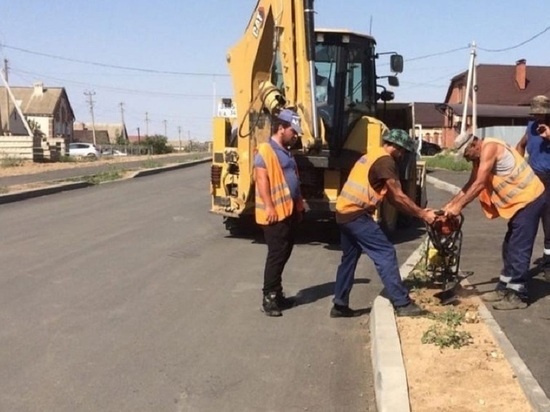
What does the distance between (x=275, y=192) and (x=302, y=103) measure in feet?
10.4

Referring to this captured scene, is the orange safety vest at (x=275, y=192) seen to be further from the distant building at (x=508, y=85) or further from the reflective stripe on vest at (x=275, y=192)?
the distant building at (x=508, y=85)

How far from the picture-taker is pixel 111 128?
490 ft

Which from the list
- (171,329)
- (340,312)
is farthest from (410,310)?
(171,329)

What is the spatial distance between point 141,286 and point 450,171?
25097 millimetres

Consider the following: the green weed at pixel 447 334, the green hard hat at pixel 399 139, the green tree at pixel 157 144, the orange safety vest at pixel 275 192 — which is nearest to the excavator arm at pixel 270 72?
the orange safety vest at pixel 275 192

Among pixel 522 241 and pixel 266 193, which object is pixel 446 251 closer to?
pixel 522 241

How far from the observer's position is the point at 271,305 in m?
7.12

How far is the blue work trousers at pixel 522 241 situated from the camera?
22.2ft

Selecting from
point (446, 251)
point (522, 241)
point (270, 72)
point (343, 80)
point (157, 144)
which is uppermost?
point (270, 72)

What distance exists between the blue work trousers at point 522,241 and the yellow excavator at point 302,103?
148 inches

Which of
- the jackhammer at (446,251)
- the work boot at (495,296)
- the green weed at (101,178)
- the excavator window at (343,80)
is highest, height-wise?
the excavator window at (343,80)

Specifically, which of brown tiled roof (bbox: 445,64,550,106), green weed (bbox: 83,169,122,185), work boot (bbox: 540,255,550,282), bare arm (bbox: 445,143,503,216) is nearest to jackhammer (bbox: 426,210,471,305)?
bare arm (bbox: 445,143,503,216)

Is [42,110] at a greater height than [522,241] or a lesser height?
greater

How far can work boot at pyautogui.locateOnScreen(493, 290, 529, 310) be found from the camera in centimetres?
678
